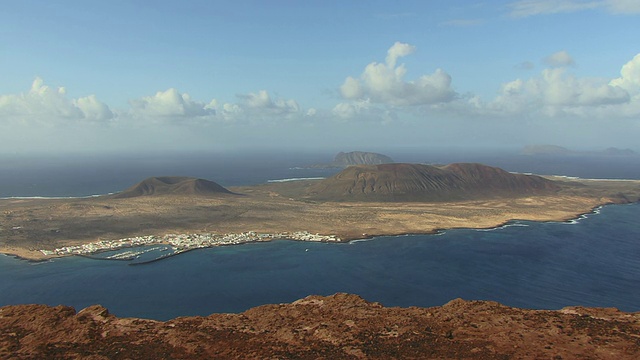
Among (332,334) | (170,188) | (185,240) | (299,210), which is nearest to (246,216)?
(299,210)

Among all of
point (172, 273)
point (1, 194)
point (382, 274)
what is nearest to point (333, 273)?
point (382, 274)

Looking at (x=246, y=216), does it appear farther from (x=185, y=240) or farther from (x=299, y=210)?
(x=185, y=240)

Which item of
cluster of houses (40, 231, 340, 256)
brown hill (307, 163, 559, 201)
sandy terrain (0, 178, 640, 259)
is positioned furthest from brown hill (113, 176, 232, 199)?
cluster of houses (40, 231, 340, 256)

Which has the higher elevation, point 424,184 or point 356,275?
point 424,184

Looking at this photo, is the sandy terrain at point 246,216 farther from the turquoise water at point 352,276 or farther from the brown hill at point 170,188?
the turquoise water at point 352,276

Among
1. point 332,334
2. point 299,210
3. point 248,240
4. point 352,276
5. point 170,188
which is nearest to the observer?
point 332,334

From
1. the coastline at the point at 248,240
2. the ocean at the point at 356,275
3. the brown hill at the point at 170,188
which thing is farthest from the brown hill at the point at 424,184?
the ocean at the point at 356,275

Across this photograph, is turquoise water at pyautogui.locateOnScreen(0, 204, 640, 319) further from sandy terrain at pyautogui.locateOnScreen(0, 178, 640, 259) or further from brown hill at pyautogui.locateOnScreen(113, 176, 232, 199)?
brown hill at pyautogui.locateOnScreen(113, 176, 232, 199)
